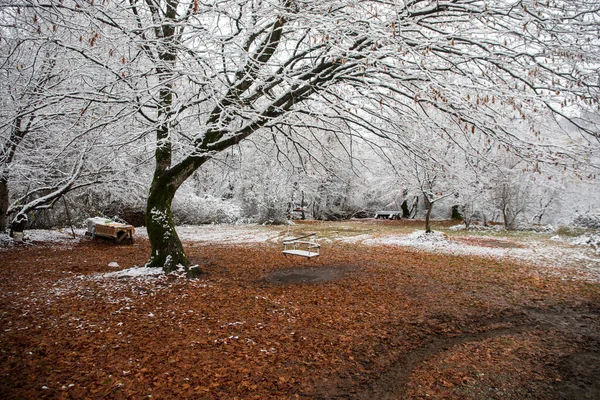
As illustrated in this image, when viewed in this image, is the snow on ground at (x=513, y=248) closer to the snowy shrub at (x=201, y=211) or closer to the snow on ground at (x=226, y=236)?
the snow on ground at (x=226, y=236)

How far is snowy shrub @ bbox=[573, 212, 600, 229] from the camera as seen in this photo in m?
17.3

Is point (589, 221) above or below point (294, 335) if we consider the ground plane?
above

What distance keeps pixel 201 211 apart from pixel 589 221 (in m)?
23.0

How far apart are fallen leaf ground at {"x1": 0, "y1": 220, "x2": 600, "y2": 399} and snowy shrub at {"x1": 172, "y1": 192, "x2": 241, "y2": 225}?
12318 millimetres

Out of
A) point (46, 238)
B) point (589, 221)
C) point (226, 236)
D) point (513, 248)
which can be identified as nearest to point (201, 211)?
point (226, 236)

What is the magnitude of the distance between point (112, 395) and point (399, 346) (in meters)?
3.13

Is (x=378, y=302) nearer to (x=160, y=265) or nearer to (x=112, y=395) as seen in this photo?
(x=112, y=395)

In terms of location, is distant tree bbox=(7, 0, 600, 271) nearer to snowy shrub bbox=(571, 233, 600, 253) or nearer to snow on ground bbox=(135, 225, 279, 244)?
snow on ground bbox=(135, 225, 279, 244)

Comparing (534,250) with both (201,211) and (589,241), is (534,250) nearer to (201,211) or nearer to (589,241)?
(589,241)

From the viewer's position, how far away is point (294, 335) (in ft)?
13.4

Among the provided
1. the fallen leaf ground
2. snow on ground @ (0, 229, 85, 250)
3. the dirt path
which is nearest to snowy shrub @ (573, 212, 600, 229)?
the fallen leaf ground

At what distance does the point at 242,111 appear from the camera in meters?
4.86

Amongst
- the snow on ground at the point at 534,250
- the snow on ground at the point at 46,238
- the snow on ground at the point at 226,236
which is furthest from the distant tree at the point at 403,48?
the snow on ground at the point at 226,236

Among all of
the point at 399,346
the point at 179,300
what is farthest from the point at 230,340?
the point at 399,346
